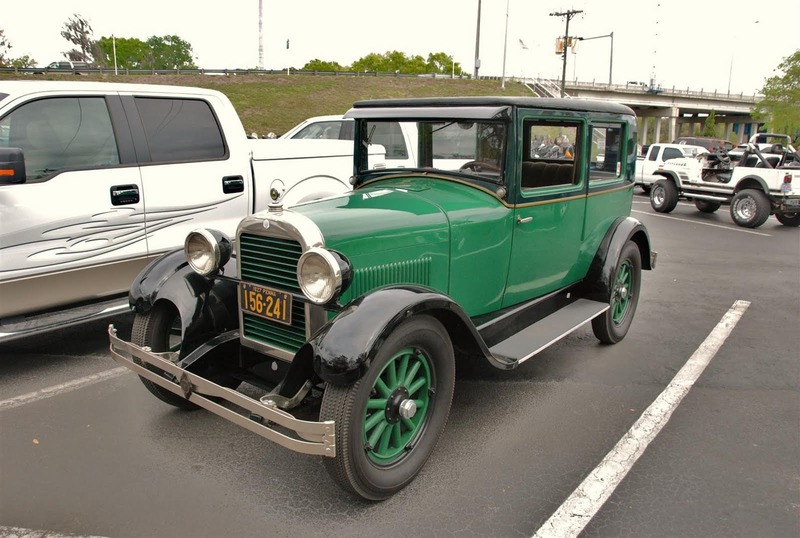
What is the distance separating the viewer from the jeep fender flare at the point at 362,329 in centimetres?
266

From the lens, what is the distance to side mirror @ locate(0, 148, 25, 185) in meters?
3.89

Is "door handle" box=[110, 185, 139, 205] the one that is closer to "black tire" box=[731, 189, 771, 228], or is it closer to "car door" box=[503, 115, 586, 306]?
"car door" box=[503, 115, 586, 306]

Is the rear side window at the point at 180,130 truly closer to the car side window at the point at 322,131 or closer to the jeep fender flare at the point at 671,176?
the car side window at the point at 322,131

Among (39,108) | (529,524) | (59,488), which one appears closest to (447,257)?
(529,524)

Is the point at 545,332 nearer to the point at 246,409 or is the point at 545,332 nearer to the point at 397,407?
the point at 397,407

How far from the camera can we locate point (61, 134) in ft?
15.1

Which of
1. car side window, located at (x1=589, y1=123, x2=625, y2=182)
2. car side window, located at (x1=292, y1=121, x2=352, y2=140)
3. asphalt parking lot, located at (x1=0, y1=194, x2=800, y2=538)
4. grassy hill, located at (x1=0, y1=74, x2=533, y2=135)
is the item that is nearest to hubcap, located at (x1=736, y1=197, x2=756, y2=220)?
car side window, located at (x1=292, y1=121, x2=352, y2=140)

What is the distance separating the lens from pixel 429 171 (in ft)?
13.8

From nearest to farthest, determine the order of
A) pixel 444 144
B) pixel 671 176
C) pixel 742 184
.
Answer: pixel 444 144 → pixel 742 184 → pixel 671 176

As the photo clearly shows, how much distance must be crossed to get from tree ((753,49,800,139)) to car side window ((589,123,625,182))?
45.2 m

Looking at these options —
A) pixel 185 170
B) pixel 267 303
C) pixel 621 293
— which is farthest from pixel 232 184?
pixel 621 293

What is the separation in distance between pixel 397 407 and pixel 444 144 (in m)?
1.92

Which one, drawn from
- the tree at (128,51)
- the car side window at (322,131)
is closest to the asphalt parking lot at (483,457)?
the car side window at (322,131)

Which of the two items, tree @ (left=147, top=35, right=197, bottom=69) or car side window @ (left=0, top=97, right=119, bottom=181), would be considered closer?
car side window @ (left=0, top=97, right=119, bottom=181)
